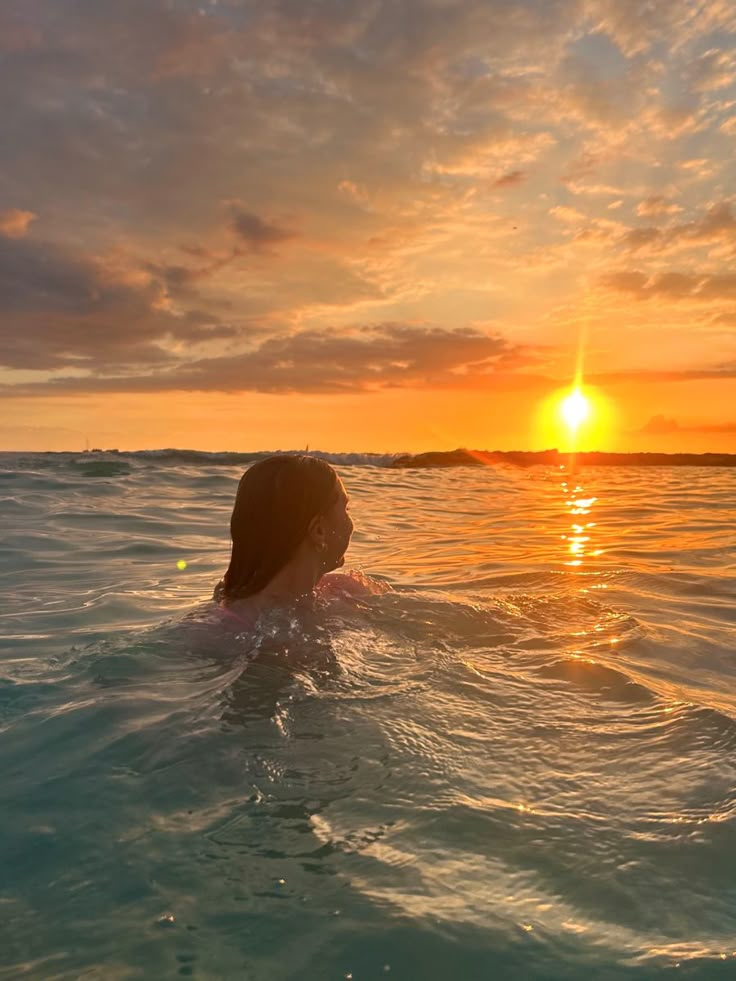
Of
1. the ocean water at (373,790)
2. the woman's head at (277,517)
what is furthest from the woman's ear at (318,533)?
the ocean water at (373,790)

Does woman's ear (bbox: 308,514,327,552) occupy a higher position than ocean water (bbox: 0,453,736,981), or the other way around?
woman's ear (bbox: 308,514,327,552)

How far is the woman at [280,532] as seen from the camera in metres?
5.01

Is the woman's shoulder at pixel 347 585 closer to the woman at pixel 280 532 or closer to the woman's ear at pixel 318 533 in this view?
the woman at pixel 280 532

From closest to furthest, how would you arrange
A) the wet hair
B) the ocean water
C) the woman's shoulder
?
the ocean water < the wet hair < the woman's shoulder

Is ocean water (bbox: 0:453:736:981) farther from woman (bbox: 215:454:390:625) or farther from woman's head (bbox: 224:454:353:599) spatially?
woman's head (bbox: 224:454:353:599)

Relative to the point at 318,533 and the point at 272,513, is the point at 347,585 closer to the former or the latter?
the point at 318,533

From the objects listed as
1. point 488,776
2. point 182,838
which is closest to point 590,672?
point 488,776

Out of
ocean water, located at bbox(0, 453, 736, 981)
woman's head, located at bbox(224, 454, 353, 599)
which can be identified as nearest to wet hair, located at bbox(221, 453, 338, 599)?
woman's head, located at bbox(224, 454, 353, 599)

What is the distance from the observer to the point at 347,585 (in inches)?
227

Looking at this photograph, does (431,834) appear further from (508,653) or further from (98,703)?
(508,653)

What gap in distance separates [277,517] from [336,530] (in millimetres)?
460

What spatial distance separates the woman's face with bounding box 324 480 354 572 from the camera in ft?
17.1

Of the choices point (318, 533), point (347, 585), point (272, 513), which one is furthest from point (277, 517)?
point (347, 585)

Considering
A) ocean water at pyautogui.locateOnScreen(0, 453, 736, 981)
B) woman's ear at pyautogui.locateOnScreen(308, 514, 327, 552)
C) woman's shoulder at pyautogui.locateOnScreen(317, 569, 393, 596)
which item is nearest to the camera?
ocean water at pyautogui.locateOnScreen(0, 453, 736, 981)
